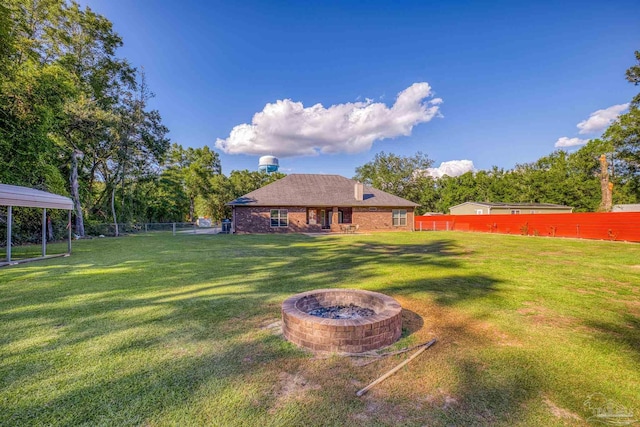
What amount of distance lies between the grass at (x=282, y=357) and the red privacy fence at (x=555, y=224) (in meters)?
12.4

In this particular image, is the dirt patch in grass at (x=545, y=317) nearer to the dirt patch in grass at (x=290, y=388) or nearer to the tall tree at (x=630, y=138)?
the dirt patch in grass at (x=290, y=388)

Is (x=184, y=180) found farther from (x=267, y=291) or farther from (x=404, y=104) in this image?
(x=267, y=291)

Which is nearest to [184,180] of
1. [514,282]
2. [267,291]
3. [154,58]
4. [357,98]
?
[154,58]

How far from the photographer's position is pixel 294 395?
A: 231 centimetres

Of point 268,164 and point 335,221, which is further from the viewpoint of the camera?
point 268,164

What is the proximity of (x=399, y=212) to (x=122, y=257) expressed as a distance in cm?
2037

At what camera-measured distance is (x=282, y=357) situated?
2.95 m

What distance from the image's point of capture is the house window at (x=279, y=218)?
861 inches

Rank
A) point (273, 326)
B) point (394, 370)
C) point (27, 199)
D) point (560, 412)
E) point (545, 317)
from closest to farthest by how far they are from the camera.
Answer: point (560, 412)
point (394, 370)
point (273, 326)
point (545, 317)
point (27, 199)

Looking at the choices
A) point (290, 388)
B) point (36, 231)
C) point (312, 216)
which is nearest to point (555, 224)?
point (312, 216)

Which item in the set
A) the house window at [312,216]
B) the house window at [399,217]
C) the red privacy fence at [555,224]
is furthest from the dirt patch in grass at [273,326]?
the house window at [399,217]

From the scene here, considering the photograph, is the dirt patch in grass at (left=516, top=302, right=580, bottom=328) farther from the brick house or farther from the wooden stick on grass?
the brick house

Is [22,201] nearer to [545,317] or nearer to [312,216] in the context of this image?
[545,317]

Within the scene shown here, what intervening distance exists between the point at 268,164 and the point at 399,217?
107ft
